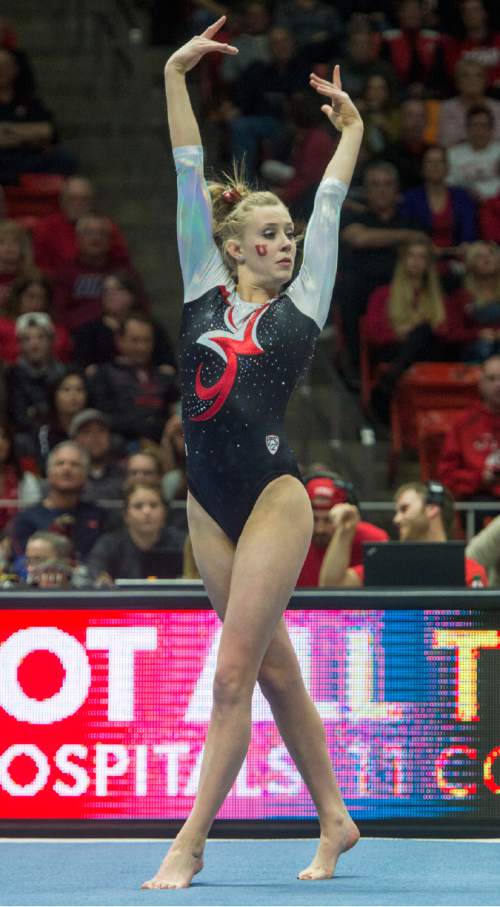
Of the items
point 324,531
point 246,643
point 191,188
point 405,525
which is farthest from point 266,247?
point 324,531

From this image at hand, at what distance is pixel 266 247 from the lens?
4414mm

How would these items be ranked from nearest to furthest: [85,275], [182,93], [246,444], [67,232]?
[246,444] < [182,93] < [85,275] < [67,232]

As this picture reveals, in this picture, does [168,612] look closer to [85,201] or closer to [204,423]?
[204,423]

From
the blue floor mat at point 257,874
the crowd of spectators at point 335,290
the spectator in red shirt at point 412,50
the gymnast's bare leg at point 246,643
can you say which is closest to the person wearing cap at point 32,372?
the crowd of spectators at point 335,290

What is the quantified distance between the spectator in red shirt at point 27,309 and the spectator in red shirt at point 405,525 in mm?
3612

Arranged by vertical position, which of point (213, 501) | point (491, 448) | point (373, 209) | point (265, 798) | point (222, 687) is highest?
point (373, 209)

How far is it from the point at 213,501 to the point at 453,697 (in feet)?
3.81

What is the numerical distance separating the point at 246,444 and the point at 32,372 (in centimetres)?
575

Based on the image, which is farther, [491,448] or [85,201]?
[85,201]

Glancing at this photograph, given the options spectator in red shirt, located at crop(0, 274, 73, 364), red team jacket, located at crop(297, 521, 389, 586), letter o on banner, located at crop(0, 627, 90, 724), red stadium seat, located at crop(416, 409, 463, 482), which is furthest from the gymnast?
spectator in red shirt, located at crop(0, 274, 73, 364)

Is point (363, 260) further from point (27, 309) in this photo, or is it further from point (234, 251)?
point (234, 251)

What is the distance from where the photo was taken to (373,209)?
11.4 m

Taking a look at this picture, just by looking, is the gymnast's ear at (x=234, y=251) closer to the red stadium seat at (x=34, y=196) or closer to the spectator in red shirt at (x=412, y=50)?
the red stadium seat at (x=34, y=196)

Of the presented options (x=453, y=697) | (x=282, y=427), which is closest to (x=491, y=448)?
(x=453, y=697)
